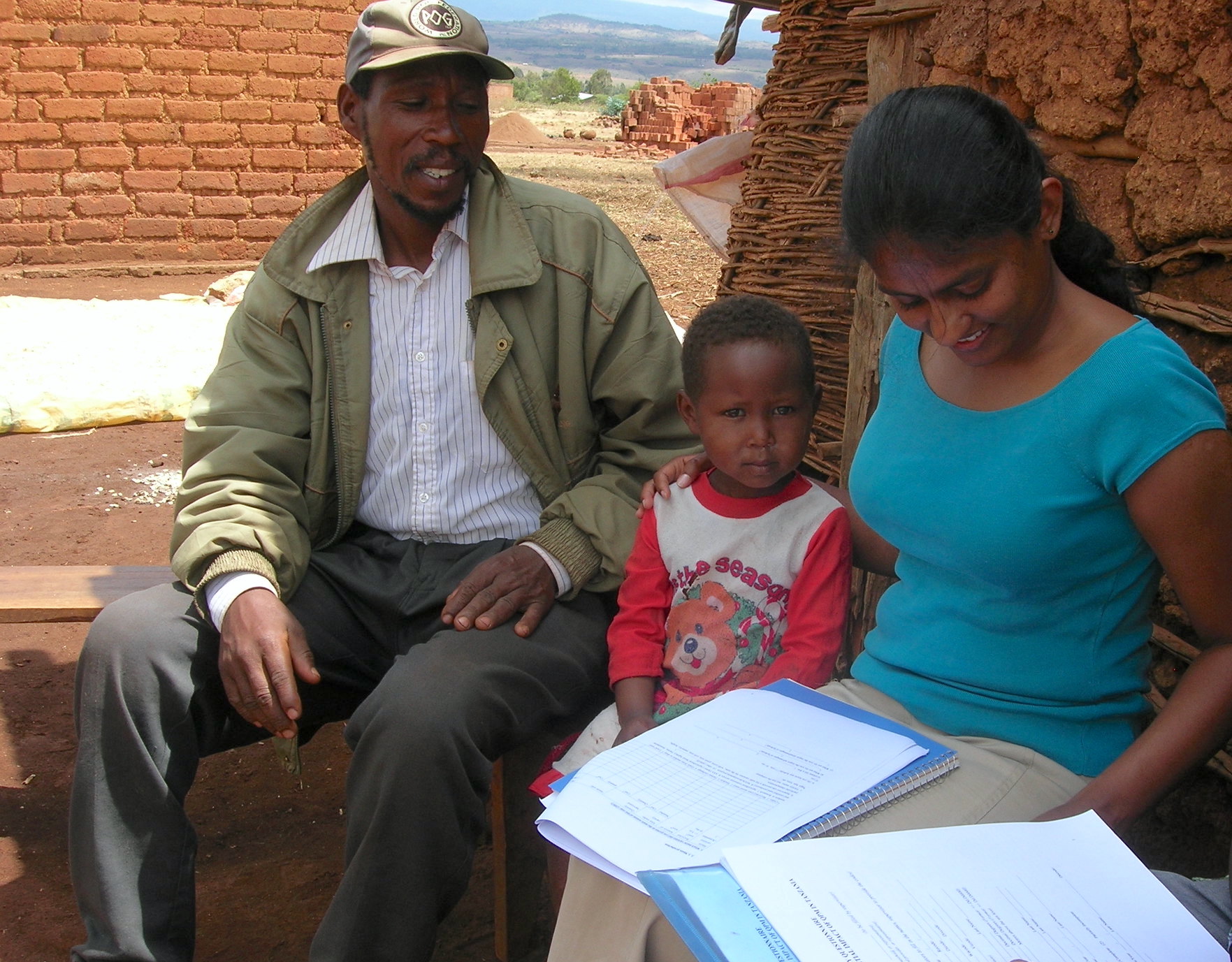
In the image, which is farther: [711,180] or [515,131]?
[515,131]

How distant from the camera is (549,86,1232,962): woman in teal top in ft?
4.98

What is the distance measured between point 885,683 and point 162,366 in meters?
5.49

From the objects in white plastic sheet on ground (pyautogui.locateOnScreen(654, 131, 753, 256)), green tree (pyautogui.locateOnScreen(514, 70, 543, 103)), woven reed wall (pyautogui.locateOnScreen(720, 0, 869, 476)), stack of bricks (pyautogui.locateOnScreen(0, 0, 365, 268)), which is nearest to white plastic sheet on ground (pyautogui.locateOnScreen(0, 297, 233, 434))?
stack of bricks (pyautogui.locateOnScreen(0, 0, 365, 268))

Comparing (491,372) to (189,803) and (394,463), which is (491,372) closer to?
(394,463)

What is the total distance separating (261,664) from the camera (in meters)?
2.33

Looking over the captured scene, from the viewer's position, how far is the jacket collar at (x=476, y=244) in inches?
103

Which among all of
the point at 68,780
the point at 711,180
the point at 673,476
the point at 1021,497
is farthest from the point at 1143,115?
the point at 68,780

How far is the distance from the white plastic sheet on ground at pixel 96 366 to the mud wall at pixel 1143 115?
4650 millimetres

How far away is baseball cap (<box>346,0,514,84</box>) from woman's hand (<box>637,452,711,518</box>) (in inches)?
39.7

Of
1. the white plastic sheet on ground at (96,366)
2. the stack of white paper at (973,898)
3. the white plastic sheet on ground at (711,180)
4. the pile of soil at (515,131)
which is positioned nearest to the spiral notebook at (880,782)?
the stack of white paper at (973,898)

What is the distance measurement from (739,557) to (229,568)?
3.50 ft

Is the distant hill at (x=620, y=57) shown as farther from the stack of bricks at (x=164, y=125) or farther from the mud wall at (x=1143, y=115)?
the mud wall at (x=1143, y=115)

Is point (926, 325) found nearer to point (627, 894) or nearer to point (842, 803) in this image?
point (842, 803)

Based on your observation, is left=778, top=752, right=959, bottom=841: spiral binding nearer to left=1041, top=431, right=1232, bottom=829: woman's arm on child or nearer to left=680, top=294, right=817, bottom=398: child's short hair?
left=1041, top=431, right=1232, bottom=829: woman's arm on child
